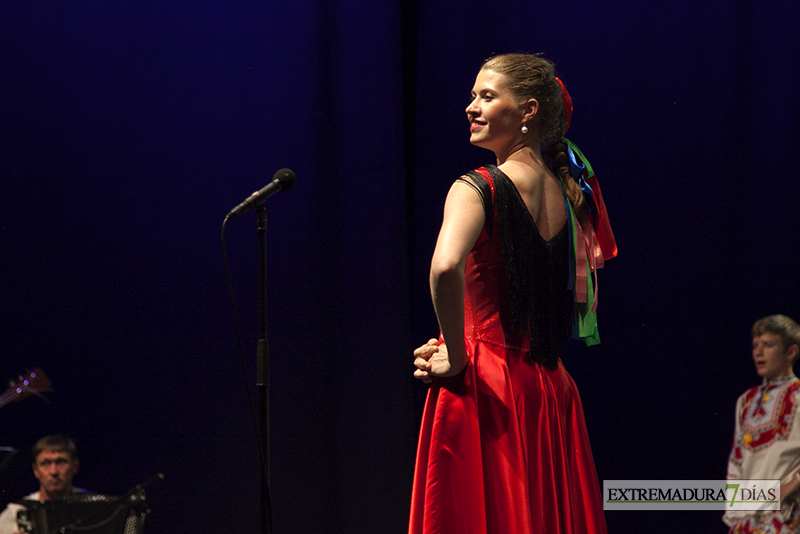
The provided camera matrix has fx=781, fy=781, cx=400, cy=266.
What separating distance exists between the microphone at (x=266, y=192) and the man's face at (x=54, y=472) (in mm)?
1290

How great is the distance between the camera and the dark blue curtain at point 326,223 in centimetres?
273

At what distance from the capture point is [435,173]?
301 cm

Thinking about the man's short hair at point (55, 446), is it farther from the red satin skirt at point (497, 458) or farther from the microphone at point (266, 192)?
the red satin skirt at point (497, 458)

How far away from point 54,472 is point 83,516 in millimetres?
227

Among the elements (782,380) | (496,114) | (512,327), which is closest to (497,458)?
(512,327)

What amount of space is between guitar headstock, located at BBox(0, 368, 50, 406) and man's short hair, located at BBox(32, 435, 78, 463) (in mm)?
171

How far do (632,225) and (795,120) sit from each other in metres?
0.67

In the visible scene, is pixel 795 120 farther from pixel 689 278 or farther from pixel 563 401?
pixel 563 401

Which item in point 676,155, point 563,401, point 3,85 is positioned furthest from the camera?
point 676,155

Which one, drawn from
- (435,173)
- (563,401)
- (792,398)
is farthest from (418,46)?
(792,398)

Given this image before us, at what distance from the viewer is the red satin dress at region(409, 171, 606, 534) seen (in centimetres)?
165

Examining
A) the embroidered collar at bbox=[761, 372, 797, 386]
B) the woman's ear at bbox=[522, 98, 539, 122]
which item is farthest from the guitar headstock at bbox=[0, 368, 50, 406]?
the embroidered collar at bbox=[761, 372, 797, 386]

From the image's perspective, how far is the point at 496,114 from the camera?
183 centimetres

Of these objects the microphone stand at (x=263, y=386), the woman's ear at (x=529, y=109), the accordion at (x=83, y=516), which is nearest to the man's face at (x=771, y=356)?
the woman's ear at (x=529, y=109)
